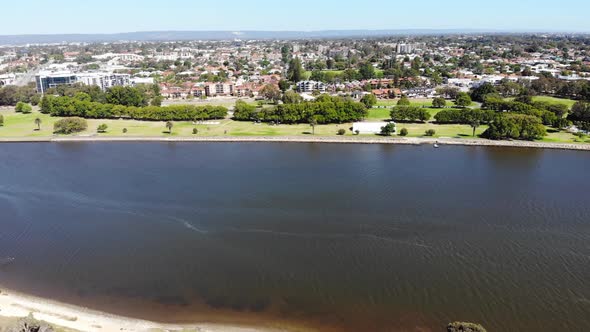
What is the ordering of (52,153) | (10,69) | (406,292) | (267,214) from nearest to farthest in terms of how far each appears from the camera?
(406,292) < (267,214) < (52,153) < (10,69)

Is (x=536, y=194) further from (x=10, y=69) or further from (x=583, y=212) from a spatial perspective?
(x=10, y=69)

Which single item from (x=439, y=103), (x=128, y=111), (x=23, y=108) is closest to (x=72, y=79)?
(x=23, y=108)

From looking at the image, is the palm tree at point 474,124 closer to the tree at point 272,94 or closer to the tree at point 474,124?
the tree at point 474,124

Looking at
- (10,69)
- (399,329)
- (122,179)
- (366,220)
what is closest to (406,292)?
(399,329)

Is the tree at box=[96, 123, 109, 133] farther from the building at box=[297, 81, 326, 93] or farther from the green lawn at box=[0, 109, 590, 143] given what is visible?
the building at box=[297, 81, 326, 93]

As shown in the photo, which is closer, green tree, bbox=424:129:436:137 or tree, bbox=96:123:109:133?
green tree, bbox=424:129:436:137

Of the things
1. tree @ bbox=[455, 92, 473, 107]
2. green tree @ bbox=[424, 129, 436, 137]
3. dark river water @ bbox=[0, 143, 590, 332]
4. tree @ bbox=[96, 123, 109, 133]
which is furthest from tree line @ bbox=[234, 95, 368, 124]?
tree @ bbox=[96, 123, 109, 133]
